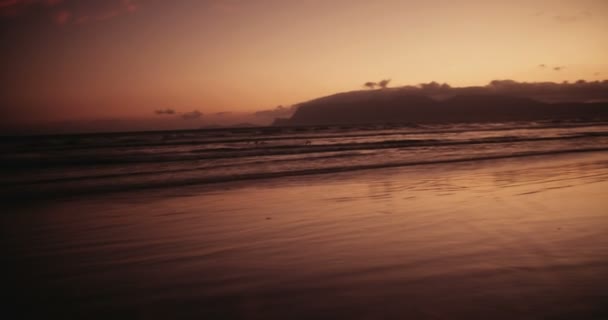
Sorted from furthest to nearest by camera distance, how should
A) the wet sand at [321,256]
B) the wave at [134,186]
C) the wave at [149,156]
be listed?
1. the wave at [149,156]
2. the wave at [134,186]
3. the wet sand at [321,256]

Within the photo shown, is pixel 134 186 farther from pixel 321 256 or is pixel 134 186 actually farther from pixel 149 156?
pixel 149 156

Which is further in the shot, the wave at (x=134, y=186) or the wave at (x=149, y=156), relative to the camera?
the wave at (x=149, y=156)

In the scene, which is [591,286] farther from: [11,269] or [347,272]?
[11,269]

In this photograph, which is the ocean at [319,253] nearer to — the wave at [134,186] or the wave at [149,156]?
the wave at [134,186]

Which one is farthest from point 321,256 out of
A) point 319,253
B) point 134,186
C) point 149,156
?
point 149,156

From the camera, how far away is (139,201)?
8711mm

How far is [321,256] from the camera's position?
4316mm

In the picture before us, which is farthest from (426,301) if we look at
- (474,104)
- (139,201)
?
(474,104)

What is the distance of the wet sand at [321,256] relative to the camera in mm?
3035

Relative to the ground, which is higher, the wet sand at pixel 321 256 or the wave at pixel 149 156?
the wave at pixel 149 156

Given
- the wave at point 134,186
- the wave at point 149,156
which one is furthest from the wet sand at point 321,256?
the wave at point 149,156

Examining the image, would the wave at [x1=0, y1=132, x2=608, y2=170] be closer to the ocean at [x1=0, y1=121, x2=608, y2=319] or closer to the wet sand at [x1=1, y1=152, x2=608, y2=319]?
the ocean at [x1=0, y1=121, x2=608, y2=319]

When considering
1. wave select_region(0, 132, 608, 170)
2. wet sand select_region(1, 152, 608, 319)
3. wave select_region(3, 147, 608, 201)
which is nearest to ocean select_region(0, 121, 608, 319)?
wet sand select_region(1, 152, 608, 319)

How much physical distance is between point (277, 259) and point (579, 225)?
3802mm
